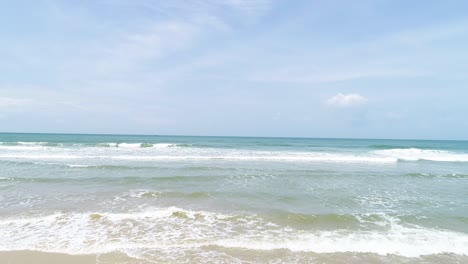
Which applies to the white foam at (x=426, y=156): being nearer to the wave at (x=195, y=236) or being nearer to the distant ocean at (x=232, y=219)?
the distant ocean at (x=232, y=219)

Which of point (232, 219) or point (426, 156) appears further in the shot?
point (426, 156)

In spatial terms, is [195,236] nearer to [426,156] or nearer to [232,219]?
[232,219]

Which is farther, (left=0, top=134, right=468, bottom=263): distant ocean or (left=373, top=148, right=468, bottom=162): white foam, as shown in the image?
(left=373, top=148, right=468, bottom=162): white foam

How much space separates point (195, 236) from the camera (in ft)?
21.7

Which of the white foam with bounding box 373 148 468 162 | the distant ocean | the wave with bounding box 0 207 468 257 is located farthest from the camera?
the white foam with bounding box 373 148 468 162

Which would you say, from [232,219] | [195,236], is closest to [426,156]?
[232,219]

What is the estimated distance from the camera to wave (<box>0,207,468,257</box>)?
5.96 metres

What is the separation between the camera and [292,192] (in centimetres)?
1122

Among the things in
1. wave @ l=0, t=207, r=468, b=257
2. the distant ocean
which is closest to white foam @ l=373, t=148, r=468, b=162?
the distant ocean

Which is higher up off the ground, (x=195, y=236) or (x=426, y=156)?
(x=426, y=156)

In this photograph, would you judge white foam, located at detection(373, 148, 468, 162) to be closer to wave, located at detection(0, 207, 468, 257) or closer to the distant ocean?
the distant ocean

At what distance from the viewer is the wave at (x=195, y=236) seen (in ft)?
19.6

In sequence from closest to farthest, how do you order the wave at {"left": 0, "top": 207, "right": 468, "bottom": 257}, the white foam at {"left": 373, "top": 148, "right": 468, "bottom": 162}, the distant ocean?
the distant ocean < the wave at {"left": 0, "top": 207, "right": 468, "bottom": 257} < the white foam at {"left": 373, "top": 148, "right": 468, "bottom": 162}

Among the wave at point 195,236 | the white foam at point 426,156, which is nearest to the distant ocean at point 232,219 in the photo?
the wave at point 195,236
